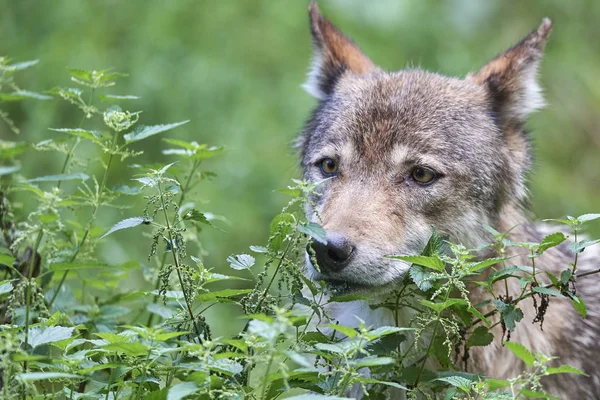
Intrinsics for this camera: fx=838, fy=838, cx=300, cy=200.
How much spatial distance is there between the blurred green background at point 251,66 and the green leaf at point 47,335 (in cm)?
346

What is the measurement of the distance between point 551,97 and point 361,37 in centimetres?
224

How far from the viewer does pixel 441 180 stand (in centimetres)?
379

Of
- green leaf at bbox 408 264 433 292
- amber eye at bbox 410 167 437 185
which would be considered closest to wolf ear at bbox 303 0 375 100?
amber eye at bbox 410 167 437 185

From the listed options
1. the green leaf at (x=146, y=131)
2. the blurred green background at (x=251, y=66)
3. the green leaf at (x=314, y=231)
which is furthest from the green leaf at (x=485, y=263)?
the blurred green background at (x=251, y=66)

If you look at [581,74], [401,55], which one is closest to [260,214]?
[401,55]

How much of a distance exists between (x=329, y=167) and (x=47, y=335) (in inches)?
72.3

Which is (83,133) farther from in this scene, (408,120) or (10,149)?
(408,120)

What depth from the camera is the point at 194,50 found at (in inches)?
303

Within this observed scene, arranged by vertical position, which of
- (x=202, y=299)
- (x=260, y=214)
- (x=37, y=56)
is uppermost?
(x=202, y=299)

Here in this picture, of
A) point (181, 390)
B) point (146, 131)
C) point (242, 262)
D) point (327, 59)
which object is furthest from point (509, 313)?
point (327, 59)

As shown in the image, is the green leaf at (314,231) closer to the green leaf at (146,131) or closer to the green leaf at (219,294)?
the green leaf at (219,294)

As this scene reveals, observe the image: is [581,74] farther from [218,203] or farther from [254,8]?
[218,203]

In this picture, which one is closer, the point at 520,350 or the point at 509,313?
the point at 520,350

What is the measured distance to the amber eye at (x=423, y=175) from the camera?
3.76m
